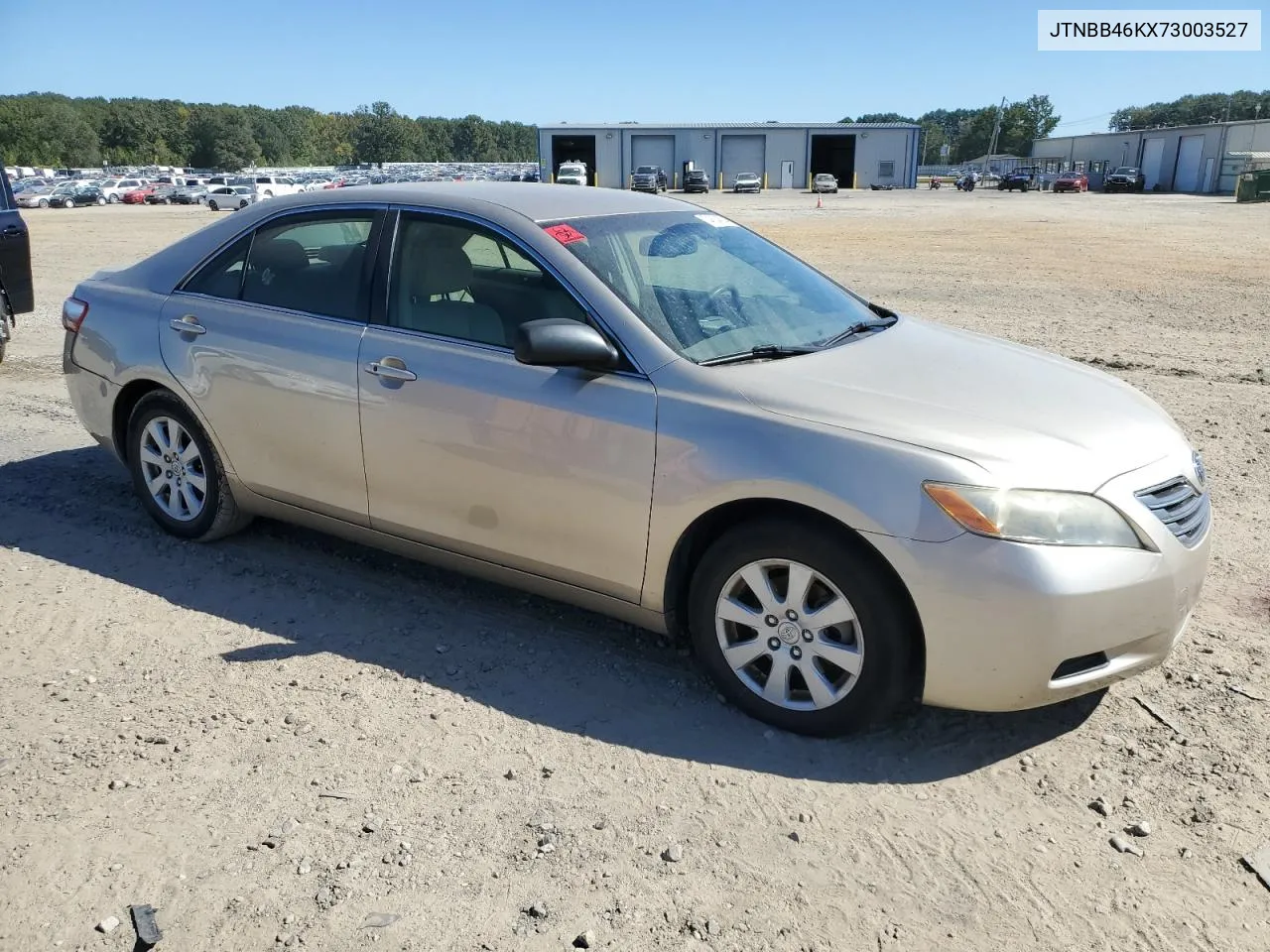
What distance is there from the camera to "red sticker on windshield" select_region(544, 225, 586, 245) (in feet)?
12.6

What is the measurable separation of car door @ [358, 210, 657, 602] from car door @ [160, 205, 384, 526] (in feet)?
0.51

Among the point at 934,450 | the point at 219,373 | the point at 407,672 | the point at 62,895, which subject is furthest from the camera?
the point at 219,373

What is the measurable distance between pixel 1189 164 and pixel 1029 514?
83924 mm

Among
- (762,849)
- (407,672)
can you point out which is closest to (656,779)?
(762,849)

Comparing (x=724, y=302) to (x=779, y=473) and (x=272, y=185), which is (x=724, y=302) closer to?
(x=779, y=473)

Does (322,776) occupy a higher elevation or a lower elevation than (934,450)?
lower

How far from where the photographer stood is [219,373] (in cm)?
456

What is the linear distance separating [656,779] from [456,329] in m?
1.89

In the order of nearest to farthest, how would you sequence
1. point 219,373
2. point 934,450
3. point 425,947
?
point 425,947, point 934,450, point 219,373

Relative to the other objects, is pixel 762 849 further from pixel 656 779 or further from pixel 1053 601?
pixel 1053 601

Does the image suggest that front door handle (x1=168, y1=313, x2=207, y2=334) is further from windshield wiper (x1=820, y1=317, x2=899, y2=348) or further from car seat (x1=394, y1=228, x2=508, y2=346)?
windshield wiper (x1=820, y1=317, x2=899, y2=348)

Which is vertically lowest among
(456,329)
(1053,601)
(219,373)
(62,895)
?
(62,895)

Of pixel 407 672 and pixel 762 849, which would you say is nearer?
pixel 762 849

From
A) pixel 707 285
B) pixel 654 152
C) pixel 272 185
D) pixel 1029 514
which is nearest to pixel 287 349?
pixel 707 285
